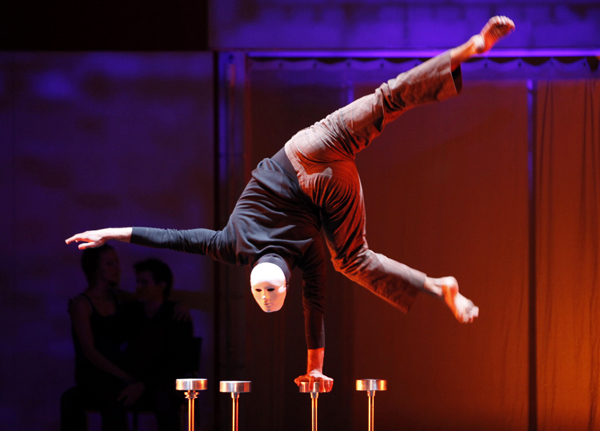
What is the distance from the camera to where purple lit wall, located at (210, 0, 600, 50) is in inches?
189

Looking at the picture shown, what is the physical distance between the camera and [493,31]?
2334 mm

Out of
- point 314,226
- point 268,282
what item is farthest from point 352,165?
point 268,282

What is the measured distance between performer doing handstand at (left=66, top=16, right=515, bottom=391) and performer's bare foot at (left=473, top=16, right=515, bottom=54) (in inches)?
6.4

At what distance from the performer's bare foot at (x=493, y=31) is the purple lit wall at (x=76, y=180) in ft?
9.43

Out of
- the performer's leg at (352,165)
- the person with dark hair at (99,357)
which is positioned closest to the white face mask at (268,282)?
the performer's leg at (352,165)

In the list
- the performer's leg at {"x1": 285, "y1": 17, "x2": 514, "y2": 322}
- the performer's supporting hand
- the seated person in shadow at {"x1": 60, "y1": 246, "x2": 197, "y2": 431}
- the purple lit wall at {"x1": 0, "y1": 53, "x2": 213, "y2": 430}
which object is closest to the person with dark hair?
the seated person in shadow at {"x1": 60, "y1": 246, "x2": 197, "y2": 431}

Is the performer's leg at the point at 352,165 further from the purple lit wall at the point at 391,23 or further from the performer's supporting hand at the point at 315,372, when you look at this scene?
the purple lit wall at the point at 391,23

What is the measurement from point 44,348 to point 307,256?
2.97 metres

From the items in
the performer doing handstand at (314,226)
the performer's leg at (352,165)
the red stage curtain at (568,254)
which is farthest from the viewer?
the red stage curtain at (568,254)

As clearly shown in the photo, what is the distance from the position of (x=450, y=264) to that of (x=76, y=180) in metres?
3.20

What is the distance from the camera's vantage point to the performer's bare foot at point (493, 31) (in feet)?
7.62

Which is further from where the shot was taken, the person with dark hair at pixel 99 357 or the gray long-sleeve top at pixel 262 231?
the person with dark hair at pixel 99 357

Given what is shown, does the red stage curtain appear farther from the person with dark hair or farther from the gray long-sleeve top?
the person with dark hair

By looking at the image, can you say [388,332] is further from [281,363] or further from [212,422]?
[212,422]
